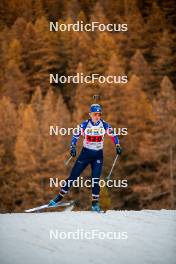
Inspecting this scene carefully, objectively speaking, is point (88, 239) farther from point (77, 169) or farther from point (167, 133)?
point (167, 133)

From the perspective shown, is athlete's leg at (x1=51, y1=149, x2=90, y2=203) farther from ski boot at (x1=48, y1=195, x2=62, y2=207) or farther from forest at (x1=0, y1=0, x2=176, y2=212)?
forest at (x1=0, y1=0, x2=176, y2=212)

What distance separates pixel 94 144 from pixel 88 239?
2258mm

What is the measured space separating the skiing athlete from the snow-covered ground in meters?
0.77

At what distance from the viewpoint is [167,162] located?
113ft

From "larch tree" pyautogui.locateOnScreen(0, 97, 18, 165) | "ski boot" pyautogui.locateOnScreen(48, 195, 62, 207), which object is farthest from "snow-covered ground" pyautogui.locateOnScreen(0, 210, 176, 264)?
"larch tree" pyautogui.locateOnScreen(0, 97, 18, 165)

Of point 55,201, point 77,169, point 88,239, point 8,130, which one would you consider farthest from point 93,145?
point 8,130

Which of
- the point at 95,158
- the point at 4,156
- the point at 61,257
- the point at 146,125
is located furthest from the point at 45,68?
the point at 61,257

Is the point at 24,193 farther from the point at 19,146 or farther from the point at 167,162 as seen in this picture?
the point at 167,162

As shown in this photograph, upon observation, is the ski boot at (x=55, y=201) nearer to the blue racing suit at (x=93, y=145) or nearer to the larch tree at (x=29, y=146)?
the blue racing suit at (x=93, y=145)

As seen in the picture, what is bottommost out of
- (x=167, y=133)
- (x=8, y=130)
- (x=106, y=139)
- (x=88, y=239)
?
(x=88, y=239)

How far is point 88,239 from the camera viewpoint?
16.1 feet

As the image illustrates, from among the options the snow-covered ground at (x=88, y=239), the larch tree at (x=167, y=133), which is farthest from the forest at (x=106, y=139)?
the snow-covered ground at (x=88, y=239)

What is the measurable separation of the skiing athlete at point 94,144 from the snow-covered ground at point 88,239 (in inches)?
Result: 30.4

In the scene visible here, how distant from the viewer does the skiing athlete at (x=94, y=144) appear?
686 centimetres
